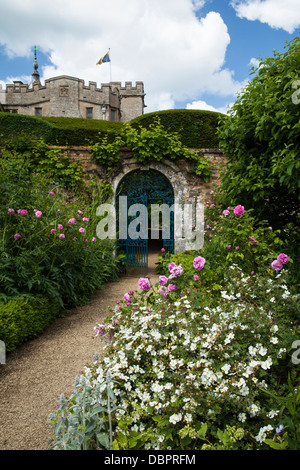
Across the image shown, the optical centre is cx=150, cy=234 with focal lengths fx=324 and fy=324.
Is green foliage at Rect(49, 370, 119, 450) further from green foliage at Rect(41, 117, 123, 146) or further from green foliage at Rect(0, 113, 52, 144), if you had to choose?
green foliage at Rect(0, 113, 52, 144)

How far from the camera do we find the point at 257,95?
3568 mm

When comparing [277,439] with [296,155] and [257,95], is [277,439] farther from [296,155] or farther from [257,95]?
[257,95]

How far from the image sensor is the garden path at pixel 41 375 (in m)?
2.15

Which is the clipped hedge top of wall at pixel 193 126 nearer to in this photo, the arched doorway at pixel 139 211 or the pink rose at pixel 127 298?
the arched doorway at pixel 139 211

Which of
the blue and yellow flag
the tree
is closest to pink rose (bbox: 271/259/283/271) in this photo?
the tree

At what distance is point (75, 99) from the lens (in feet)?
96.8

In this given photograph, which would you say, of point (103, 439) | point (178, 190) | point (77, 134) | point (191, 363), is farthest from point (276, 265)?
point (77, 134)

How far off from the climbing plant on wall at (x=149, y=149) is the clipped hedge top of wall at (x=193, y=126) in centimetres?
24

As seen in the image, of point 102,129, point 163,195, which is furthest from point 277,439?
point 102,129

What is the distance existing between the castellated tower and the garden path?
1138 inches

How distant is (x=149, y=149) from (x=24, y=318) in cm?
512

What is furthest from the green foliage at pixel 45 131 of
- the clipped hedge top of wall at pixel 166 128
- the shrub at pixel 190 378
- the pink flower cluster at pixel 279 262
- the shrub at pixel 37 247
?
the shrub at pixel 190 378

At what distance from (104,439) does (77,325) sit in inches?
104

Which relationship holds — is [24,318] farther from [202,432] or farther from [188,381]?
[202,432]
